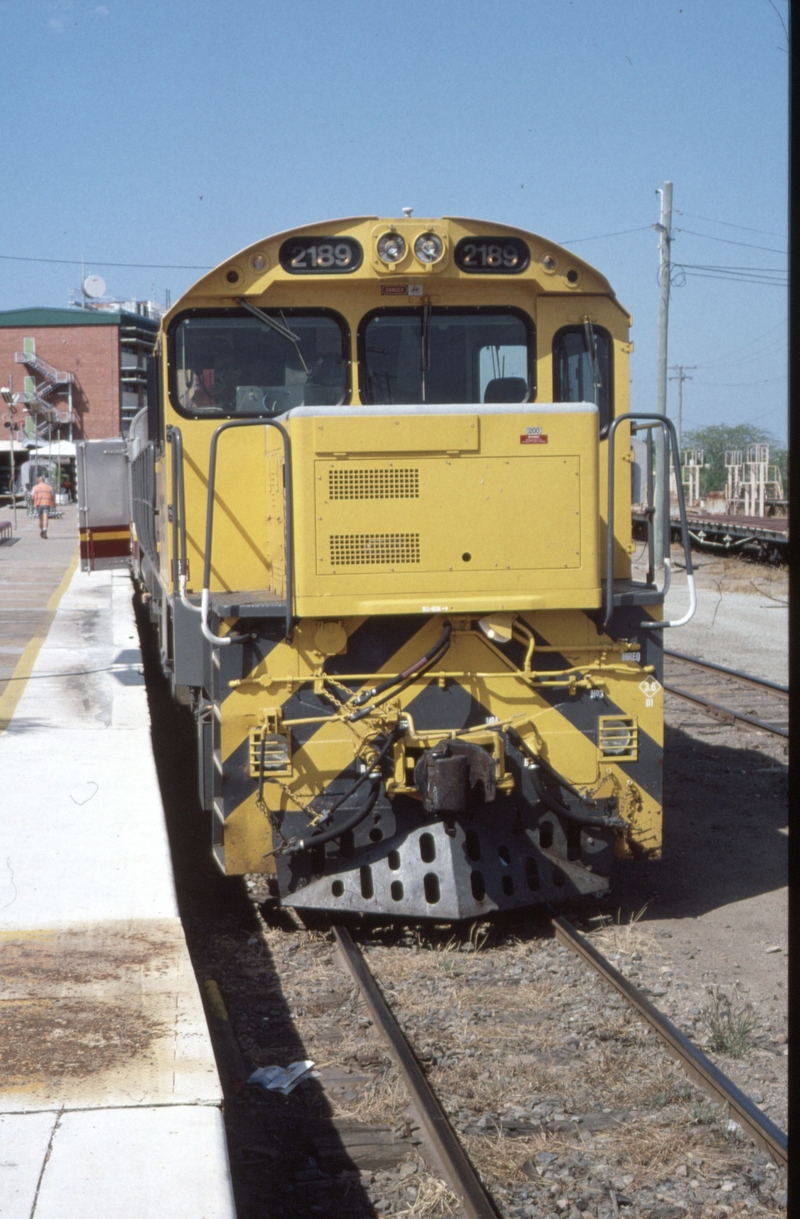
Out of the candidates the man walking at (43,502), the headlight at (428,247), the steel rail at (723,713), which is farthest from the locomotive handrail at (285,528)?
the man walking at (43,502)

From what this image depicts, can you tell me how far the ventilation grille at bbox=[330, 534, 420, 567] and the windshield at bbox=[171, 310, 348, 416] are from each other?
110 cm

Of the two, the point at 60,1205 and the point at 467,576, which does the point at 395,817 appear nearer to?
the point at 467,576

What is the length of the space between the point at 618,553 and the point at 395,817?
1.89 meters

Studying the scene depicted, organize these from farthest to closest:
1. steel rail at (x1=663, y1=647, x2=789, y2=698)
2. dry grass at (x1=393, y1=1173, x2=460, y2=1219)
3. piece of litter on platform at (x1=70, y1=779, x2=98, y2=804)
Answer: steel rail at (x1=663, y1=647, x2=789, y2=698) < piece of litter on platform at (x1=70, y1=779, x2=98, y2=804) < dry grass at (x1=393, y1=1173, x2=460, y2=1219)

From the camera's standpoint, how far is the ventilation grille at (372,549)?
562 centimetres

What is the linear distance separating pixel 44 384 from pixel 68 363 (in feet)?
8.47

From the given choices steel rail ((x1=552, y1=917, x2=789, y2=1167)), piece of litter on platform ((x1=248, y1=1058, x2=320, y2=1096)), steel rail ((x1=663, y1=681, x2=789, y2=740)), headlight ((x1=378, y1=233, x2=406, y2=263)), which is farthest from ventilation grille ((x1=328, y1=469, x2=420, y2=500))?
steel rail ((x1=663, y1=681, x2=789, y2=740))

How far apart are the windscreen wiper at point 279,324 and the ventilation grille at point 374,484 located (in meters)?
1.07

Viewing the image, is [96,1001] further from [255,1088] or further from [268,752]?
[268,752]

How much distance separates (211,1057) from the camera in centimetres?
389

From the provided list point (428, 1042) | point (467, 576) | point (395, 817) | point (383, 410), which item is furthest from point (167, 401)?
point (428, 1042)

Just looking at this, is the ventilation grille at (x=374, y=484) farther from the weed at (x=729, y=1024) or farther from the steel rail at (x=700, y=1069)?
the weed at (x=729, y=1024)

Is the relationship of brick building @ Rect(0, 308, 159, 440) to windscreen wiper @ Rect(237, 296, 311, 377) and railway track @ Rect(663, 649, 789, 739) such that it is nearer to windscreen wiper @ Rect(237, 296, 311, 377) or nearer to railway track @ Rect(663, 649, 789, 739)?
railway track @ Rect(663, 649, 789, 739)

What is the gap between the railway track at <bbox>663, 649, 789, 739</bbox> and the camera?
11.3 metres
